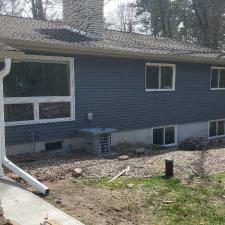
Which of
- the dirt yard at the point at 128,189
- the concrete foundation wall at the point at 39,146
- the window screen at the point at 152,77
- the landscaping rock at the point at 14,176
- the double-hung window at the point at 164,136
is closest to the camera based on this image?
the dirt yard at the point at 128,189

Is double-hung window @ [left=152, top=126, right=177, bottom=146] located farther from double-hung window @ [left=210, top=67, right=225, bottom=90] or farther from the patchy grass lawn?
the patchy grass lawn

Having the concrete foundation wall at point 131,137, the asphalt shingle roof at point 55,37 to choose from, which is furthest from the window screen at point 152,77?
the concrete foundation wall at point 131,137

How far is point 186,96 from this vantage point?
1413 centimetres

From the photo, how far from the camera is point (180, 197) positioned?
6355mm

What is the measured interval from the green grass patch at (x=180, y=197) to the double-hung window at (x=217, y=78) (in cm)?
785

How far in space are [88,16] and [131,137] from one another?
413 cm

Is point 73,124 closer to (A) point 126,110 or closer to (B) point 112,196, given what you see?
(A) point 126,110

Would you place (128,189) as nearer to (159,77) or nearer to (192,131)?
(159,77)

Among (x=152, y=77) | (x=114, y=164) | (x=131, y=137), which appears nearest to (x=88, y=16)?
(x=152, y=77)

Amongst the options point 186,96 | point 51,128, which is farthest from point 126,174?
point 186,96

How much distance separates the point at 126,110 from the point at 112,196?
6.01m

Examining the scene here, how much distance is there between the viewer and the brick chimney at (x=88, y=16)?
41.0ft

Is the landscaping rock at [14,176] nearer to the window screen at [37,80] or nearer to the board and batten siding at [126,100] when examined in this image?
the board and batten siding at [126,100]

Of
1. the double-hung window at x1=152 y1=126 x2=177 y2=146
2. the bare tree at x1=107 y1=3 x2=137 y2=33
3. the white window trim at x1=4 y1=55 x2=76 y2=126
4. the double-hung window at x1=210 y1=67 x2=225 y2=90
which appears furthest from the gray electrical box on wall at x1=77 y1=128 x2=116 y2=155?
the bare tree at x1=107 y1=3 x2=137 y2=33
